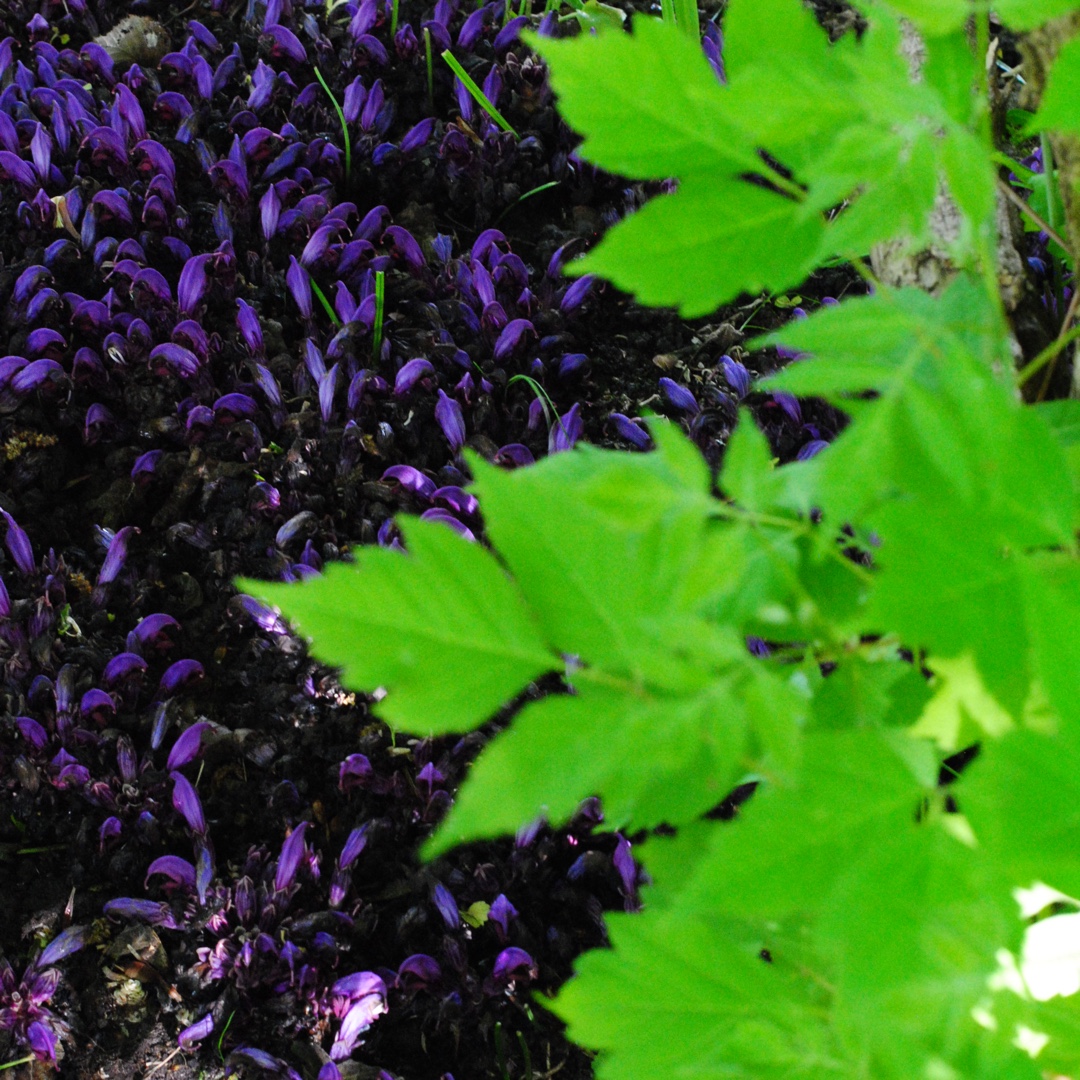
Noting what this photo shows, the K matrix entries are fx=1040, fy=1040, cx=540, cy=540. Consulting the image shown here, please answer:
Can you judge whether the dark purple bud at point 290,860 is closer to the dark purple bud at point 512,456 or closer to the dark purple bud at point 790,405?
the dark purple bud at point 512,456

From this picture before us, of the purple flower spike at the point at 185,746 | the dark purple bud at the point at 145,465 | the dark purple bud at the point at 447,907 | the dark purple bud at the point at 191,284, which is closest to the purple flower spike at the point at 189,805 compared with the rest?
the purple flower spike at the point at 185,746

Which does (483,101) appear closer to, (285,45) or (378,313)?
(285,45)

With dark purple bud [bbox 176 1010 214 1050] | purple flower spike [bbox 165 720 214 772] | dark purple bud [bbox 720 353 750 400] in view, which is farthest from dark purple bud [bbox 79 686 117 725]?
dark purple bud [bbox 720 353 750 400]

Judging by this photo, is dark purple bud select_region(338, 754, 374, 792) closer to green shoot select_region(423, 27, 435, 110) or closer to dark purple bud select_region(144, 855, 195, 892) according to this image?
dark purple bud select_region(144, 855, 195, 892)

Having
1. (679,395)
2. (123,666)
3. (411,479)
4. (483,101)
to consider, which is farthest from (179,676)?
(483,101)

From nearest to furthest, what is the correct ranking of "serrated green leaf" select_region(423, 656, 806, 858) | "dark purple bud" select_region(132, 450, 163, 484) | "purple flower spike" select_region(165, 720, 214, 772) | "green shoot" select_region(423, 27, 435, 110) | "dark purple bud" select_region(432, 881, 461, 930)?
"serrated green leaf" select_region(423, 656, 806, 858) < "dark purple bud" select_region(432, 881, 461, 930) < "purple flower spike" select_region(165, 720, 214, 772) < "dark purple bud" select_region(132, 450, 163, 484) < "green shoot" select_region(423, 27, 435, 110)

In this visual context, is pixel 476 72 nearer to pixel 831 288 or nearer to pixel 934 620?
pixel 831 288
